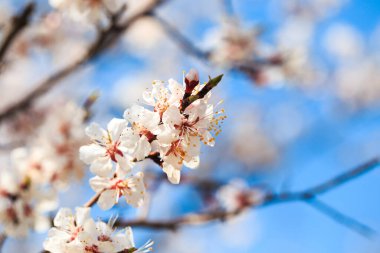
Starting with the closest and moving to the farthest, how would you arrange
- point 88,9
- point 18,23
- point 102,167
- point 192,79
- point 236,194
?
1. point 192,79
2. point 102,167
3. point 18,23
4. point 88,9
5. point 236,194

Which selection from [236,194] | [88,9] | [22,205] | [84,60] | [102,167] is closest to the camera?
[102,167]

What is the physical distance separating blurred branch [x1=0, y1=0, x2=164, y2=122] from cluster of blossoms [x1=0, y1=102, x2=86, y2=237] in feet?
0.78

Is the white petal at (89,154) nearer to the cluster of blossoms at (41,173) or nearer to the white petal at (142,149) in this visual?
the white petal at (142,149)

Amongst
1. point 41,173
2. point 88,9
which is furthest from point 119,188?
point 88,9

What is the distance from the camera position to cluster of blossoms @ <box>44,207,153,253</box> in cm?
130

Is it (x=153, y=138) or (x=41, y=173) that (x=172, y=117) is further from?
(x=41, y=173)

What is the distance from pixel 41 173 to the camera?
7.72 ft

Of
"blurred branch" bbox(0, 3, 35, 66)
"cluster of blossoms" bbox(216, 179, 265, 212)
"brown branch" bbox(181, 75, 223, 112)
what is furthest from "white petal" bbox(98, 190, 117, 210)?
"cluster of blossoms" bbox(216, 179, 265, 212)

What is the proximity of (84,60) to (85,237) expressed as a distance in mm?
1688

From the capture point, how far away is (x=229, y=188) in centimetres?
356

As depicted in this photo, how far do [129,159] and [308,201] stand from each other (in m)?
1.20

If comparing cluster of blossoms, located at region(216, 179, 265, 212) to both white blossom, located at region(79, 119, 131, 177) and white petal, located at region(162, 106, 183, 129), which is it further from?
white petal, located at region(162, 106, 183, 129)

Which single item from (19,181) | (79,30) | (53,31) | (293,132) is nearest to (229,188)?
(19,181)

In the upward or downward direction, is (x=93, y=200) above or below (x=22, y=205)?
below
